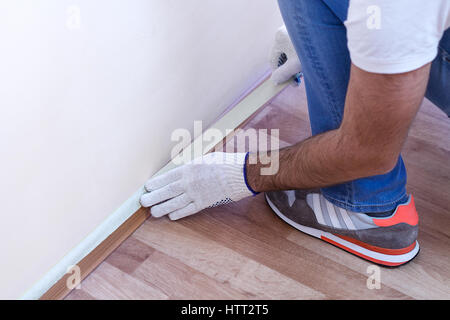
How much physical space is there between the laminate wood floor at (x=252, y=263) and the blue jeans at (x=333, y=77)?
13 centimetres

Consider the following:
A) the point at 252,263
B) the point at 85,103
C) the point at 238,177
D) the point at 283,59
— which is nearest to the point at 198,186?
the point at 238,177

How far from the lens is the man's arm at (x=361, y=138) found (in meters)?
0.79

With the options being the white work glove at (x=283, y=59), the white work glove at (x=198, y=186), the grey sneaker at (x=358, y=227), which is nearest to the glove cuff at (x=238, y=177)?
the white work glove at (x=198, y=186)

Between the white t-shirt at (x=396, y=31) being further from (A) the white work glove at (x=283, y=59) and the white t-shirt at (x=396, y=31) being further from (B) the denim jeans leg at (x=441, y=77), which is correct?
(A) the white work glove at (x=283, y=59)

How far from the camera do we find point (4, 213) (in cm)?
86

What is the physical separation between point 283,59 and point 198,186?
1.62 ft

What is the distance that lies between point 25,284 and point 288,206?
21.3 inches

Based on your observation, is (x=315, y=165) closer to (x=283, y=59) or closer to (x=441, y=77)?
(x=441, y=77)

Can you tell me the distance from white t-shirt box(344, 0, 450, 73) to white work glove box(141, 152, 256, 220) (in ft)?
1.32

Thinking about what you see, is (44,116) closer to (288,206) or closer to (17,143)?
(17,143)

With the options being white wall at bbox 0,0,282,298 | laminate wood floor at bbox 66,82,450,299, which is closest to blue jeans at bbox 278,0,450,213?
laminate wood floor at bbox 66,82,450,299

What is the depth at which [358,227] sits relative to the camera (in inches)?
42.7

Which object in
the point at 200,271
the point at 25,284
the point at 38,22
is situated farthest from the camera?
the point at 200,271
